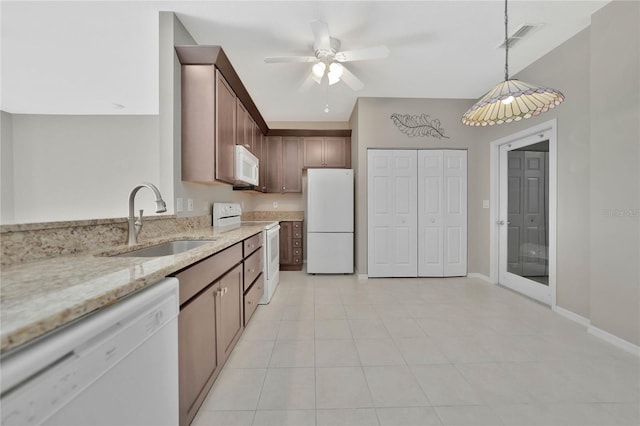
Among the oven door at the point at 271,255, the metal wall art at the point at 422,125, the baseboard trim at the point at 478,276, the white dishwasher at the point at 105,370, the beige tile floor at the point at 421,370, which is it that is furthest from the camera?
the metal wall art at the point at 422,125

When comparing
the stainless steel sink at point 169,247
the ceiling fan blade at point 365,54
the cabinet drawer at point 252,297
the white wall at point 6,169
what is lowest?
the cabinet drawer at point 252,297

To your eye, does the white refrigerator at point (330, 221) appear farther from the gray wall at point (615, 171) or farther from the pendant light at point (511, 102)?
the gray wall at point (615, 171)

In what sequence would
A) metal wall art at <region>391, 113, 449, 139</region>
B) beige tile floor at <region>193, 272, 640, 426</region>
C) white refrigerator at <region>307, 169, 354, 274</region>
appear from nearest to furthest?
beige tile floor at <region>193, 272, 640, 426</region>, metal wall art at <region>391, 113, 449, 139</region>, white refrigerator at <region>307, 169, 354, 274</region>

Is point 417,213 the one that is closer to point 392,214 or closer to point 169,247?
point 392,214

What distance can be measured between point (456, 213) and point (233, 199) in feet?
11.2

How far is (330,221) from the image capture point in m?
4.03

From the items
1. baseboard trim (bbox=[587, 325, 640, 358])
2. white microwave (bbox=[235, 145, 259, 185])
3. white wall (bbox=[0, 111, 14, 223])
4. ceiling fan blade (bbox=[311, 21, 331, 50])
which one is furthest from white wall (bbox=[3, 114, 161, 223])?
baseboard trim (bbox=[587, 325, 640, 358])

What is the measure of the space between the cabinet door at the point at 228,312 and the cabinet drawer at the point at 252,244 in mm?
216

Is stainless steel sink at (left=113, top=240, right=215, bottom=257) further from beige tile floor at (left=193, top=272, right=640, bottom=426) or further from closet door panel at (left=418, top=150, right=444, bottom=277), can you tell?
closet door panel at (left=418, top=150, right=444, bottom=277)

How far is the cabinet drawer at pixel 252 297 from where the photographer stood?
2.19 meters

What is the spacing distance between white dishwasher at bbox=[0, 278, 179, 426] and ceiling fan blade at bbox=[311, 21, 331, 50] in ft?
7.18

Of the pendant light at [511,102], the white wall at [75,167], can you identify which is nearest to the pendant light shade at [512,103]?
the pendant light at [511,102]

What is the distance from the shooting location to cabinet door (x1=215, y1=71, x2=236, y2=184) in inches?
89.4

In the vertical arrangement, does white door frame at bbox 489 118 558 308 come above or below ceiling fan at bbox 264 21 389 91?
below
